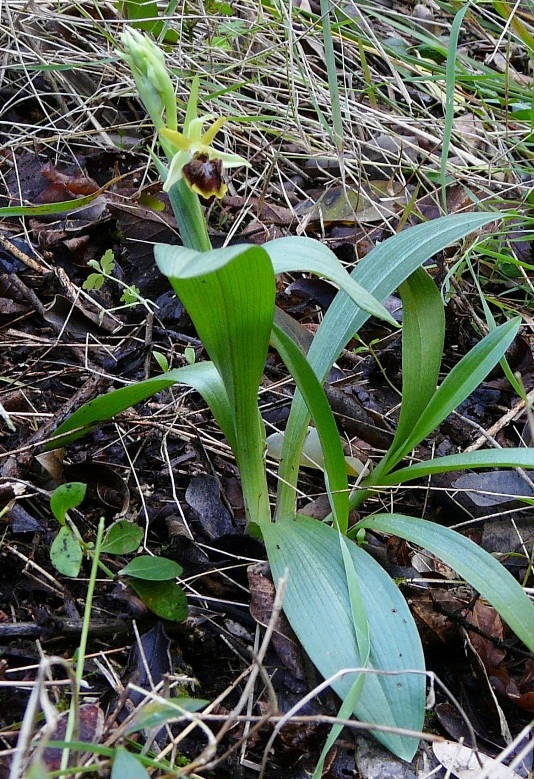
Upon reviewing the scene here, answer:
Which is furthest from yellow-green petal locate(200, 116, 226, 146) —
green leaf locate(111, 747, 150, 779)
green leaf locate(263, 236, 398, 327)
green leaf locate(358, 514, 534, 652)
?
green leaf locate(111, 747, 150, 779)

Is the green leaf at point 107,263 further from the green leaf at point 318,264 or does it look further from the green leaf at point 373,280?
the green leaf at point 318,264

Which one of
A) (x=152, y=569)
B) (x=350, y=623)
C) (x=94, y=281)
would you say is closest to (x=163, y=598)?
(x=152, y=569)

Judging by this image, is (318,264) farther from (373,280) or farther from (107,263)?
(107,263)

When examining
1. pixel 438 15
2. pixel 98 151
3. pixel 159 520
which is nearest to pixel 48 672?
pixel 159 520

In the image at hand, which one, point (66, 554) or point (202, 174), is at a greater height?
point (202, 174)

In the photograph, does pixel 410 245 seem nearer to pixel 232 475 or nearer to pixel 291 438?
pixel 291 438

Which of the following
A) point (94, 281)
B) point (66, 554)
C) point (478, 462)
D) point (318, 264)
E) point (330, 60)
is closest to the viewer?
point (318, 264)
